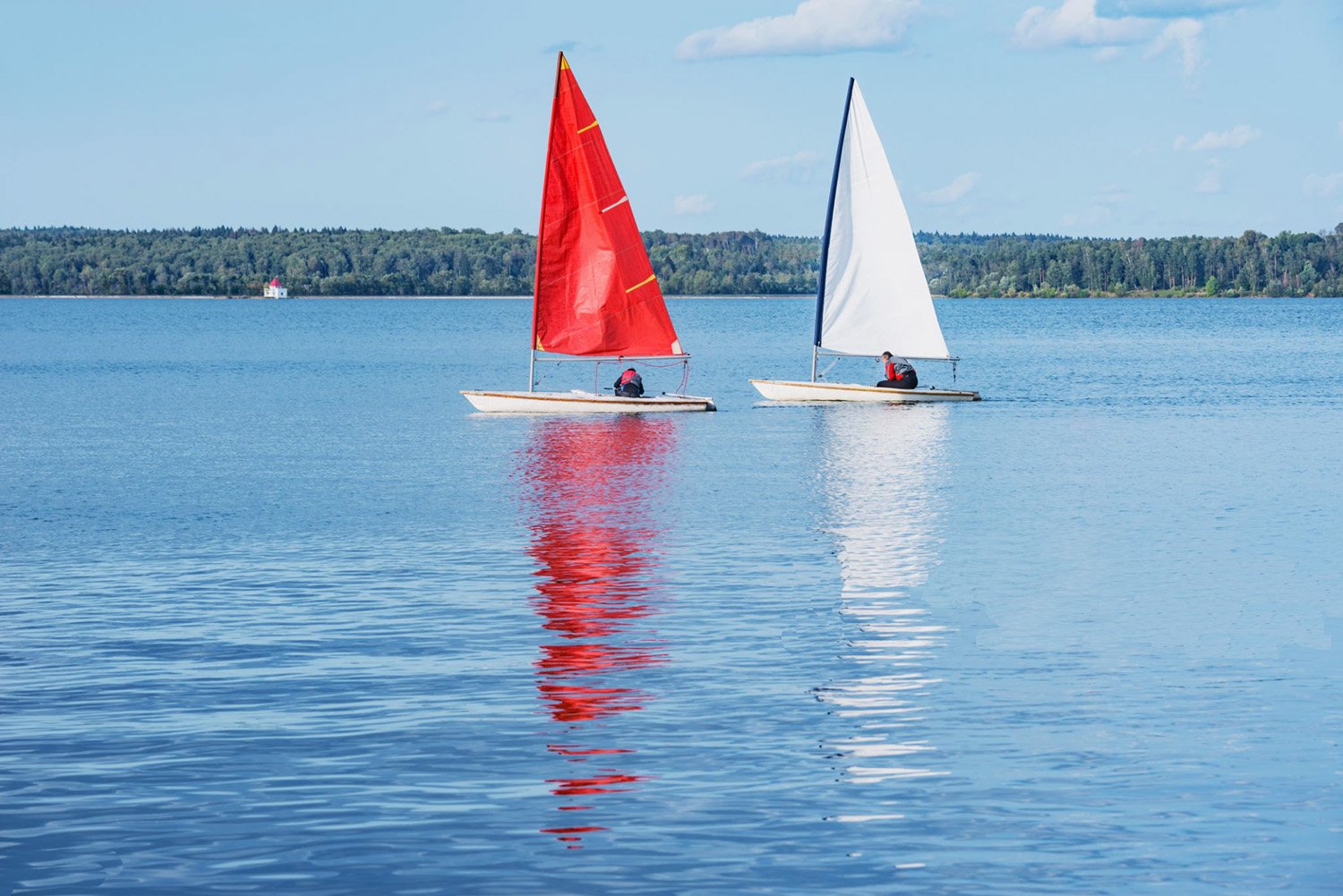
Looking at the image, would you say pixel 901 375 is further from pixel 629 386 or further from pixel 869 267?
pixel 629 386

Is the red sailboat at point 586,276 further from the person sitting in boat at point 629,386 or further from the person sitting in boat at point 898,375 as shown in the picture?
the person sitting in boat at point 898,375

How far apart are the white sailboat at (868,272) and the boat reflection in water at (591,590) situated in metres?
15.6

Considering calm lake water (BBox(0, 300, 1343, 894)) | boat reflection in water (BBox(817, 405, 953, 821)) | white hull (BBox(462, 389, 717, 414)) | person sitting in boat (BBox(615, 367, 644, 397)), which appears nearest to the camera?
calm lake water (BBox(0, 300, 1343, 894))

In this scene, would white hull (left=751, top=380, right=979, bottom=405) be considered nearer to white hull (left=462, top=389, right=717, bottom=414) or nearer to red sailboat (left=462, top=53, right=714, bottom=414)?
white hull (left=462, top=389, right=717, bottom=414)

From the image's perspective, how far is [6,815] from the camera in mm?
16156

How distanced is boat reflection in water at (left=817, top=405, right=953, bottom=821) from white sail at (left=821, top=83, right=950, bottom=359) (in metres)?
10.3

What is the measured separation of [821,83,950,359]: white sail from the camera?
225 ft

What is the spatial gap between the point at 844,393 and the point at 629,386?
994 cm

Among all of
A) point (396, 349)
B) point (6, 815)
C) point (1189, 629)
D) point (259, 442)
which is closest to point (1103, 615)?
point (1189, 629)

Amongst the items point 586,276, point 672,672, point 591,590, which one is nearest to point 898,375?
point 586,276

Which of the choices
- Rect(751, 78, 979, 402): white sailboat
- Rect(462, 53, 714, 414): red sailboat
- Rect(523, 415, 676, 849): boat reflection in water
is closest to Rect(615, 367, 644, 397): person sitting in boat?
Rect(462, 53, 714, 414): red sailboat

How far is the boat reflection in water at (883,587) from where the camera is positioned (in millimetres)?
18391

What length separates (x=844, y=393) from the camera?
67688mm

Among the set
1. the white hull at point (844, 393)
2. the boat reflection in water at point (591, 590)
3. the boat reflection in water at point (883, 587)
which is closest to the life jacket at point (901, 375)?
the white hull at point (844, 393)
